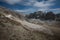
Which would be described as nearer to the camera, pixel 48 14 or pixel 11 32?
pixel 11 32

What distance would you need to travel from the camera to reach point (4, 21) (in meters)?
5.22

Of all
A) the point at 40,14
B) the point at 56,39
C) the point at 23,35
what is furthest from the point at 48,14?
the point at 23,35

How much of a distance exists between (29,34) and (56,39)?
7.12ft

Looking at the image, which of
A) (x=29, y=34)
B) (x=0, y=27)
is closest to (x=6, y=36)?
(x=0, y=27)

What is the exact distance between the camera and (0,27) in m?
4.86

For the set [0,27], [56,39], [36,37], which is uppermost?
[0,27]

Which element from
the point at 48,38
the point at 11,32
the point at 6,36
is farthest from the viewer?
the point at 48,38

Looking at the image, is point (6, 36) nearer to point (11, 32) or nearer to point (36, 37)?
point (11, 32)

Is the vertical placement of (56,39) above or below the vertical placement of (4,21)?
below

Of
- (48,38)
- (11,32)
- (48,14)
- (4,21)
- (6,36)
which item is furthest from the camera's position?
(48,14)

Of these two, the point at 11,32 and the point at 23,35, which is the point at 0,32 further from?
the point at 23,35

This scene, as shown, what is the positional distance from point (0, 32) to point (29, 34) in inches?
71.8

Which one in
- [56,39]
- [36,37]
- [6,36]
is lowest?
[56,39]

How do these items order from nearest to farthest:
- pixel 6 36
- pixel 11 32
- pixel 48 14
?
pixel 6 36 < pixel 11 32 < pixel 48 14
